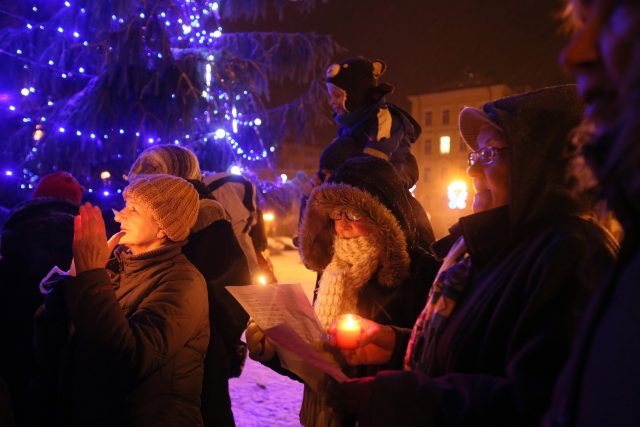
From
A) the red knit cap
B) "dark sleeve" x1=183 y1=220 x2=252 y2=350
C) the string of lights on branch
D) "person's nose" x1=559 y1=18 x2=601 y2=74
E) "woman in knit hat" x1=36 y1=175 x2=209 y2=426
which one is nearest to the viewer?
"person's nose" x1=559 y1=18 x2=601 y2=74

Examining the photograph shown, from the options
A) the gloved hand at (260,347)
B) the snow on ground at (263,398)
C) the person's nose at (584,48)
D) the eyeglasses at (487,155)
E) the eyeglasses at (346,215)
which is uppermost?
the person's nose at (584,48)

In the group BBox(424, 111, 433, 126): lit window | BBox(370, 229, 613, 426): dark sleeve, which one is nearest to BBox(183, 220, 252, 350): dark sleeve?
BBox(370, 229, 613, 426): dark sleeve

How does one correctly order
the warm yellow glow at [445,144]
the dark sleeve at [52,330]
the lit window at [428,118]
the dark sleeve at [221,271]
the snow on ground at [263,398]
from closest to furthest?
the dark sleeve at [52,330], the dark sleeve at [221,271], the snow on ground at [263,398], the warm yellow glow at [445,144], the lit window at [428,118]

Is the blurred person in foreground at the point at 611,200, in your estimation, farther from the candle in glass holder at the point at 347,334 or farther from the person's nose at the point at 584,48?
the candle in glass holder at the point at 347,334

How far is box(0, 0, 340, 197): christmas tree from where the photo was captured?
7035 millimetres

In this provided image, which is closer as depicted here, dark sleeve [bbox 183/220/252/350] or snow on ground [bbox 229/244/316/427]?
dark sleeve [bbox 183/220/252/350]

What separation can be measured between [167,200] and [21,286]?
4.75ft

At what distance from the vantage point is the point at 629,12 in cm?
85

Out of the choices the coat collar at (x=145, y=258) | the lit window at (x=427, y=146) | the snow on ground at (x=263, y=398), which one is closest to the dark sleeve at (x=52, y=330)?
the coat collar at (x=145, y=258)

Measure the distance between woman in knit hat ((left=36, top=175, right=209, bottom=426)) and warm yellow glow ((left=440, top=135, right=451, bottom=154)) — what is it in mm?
48056

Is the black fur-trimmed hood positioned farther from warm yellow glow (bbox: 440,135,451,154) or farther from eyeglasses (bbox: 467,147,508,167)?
warm yellow glow (bbox: 440,135,451,154)

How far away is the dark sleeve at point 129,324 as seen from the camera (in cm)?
201

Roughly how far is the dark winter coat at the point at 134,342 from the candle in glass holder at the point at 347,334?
2.71 feet

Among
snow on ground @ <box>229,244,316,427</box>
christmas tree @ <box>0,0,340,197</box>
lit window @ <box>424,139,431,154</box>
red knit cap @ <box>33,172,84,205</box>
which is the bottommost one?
snow on ground @ <box>229,244,316,427</box>
